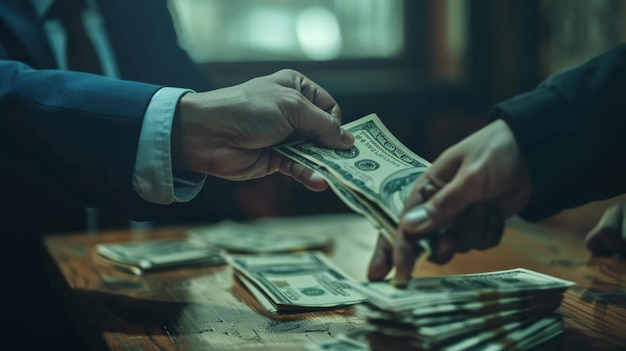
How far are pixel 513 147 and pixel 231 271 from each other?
58 centimetres

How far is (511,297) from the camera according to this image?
0.79 m

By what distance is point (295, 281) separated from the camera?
3.60 ft

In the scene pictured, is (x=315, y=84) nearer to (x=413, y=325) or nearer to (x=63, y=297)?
(x=413, y=325)

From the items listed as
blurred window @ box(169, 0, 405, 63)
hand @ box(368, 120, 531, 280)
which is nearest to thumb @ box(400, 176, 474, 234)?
hand @ box(368, 120, 531, 280)

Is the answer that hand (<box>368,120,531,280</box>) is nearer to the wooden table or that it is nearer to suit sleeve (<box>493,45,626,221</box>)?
suit sleeve (<box>493,45,626,221</box>)

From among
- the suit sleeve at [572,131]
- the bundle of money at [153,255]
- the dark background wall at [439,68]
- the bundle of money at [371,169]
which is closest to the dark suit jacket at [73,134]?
the bundle of money at [153,255]

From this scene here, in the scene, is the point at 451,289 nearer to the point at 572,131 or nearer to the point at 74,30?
the point at 572,131

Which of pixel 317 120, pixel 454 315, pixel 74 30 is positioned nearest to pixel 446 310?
pixel 454 315

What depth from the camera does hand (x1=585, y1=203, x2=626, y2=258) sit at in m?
1.20

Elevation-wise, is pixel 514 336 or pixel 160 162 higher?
pixel 160 162

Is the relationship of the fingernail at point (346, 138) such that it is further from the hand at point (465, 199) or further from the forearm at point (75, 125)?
the forearm at point (75, 125)

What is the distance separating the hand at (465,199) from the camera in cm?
79

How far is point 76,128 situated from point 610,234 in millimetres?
867

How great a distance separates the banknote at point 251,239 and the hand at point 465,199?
564 mm
